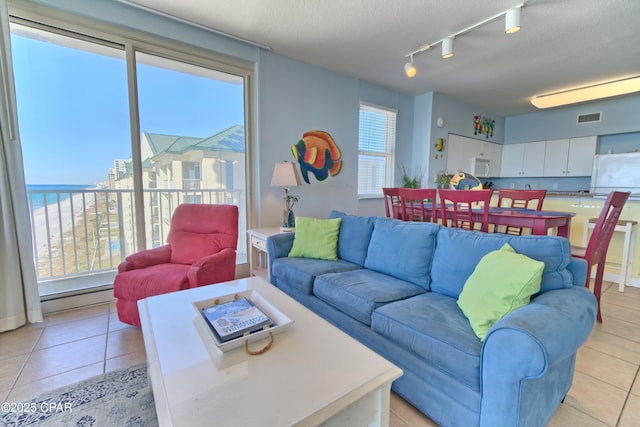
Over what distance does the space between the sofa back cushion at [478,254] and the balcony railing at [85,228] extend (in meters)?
2.75

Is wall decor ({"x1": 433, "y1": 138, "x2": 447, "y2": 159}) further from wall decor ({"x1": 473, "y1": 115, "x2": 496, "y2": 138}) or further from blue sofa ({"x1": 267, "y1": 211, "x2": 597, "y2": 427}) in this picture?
blue sofa ({"x1": 267, "y1": 211, "x2": 597, "y2": 427})

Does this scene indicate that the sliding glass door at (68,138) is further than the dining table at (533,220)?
Yes

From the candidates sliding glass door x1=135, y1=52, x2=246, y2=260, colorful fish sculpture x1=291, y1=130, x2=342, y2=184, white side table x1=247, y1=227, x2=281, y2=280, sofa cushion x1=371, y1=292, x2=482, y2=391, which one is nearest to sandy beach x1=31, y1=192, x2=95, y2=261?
Result: sliding glass door x1=135, y1=52, x2=246, y2=260

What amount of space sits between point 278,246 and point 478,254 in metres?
1.60

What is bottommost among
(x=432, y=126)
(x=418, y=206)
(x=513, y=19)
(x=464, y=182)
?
(x=418, y=206)

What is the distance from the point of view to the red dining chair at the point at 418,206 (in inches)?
101

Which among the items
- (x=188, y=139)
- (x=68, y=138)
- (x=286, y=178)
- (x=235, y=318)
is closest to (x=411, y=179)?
(x=286, y=178)

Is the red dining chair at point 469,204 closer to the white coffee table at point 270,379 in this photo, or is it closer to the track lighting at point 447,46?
the track lighting at point 447,46

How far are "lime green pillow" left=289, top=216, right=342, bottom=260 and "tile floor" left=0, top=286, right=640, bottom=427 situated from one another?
1.23m

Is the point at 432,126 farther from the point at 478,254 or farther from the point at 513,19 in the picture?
the point at 478,254

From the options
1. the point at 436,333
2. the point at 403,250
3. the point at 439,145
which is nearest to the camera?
the point at 436,333

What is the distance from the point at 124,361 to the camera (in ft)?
5.71

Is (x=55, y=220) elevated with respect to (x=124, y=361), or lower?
elevated

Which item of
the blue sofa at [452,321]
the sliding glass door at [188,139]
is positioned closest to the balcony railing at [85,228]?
the sliding glass door at [188,139]
